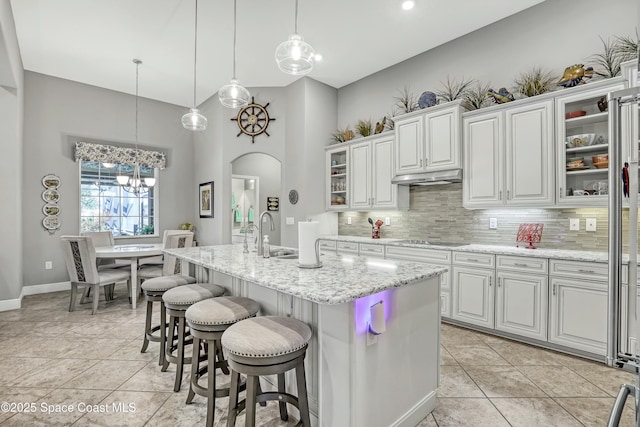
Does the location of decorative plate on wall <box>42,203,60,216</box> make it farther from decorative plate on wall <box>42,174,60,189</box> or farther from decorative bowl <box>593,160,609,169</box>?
decorative bowl <box>593,160,609,169</box>

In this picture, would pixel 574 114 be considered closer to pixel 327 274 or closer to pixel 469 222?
pixel 469 222

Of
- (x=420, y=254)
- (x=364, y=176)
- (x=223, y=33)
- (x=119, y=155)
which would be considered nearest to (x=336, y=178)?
(x=364, y=176)

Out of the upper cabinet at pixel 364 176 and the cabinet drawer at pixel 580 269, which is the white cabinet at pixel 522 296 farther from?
the upper cabinet at pixel 364 176

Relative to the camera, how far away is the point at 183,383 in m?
2.41

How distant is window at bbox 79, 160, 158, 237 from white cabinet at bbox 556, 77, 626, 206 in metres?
6.24

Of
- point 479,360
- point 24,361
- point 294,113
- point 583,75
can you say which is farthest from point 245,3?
point 479,360

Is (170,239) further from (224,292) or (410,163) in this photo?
(410,163)

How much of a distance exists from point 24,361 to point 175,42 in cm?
385

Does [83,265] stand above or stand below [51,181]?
below

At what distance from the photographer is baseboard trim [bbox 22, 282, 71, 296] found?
497 cm

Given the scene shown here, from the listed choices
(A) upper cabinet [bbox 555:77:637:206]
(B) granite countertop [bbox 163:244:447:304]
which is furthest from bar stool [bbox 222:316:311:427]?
(A) upper cabinet [bbox 555:77:637:206]

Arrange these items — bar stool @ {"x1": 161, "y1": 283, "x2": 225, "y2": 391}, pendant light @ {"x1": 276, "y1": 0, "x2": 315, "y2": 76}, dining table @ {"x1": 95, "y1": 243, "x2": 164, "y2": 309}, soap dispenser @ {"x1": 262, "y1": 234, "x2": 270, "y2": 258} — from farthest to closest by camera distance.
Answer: dining table @ {"x1": 95, "y1": 243, "x2": 164, "y2": 309} → soap dispenser @ {"x1": 262, "y1": 234, "x2": 270, "y2": 258} → pendant light @ {"x1": 276, "y1": 0, "x2": 315, "y2": 76} → bar stool @ {"x1": 161, "y1": 283, "x2": 225, "y2": 391}

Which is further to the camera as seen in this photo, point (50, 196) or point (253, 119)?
point (253, 119)

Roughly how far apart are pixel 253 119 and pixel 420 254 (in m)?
3.72
